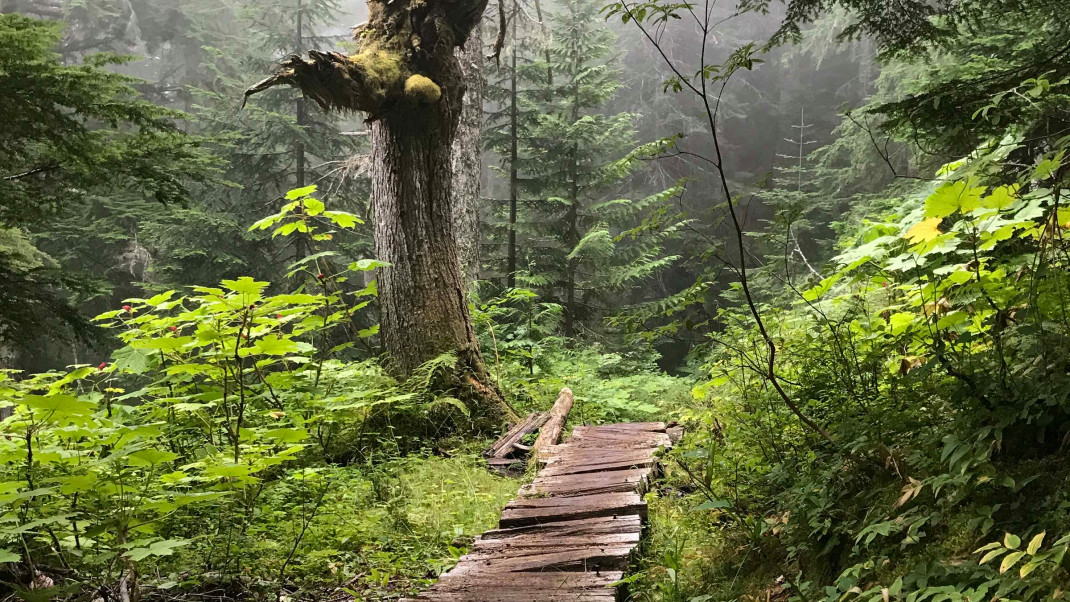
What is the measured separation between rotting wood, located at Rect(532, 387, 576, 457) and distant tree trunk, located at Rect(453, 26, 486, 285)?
4.13 metres

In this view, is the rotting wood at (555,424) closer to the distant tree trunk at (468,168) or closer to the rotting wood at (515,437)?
the rotting wood at (515,437)

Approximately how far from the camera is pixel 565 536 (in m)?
3.25

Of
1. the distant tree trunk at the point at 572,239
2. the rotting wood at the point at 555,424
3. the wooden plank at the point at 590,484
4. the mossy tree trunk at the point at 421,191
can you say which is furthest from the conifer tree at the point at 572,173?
the wooden plank at the point at 590,484

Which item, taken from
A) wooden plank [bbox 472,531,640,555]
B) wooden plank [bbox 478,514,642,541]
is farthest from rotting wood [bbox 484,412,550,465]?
wooden plank [bbox 472,531,640,555]

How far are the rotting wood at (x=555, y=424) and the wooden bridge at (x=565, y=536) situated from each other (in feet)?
1.36

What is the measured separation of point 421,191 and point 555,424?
9.08ft

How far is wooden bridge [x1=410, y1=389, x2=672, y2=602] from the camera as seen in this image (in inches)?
106

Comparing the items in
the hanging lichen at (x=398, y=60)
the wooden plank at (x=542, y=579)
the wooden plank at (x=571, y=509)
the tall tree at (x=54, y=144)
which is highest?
the hanging lichen at (x=398, y=60)

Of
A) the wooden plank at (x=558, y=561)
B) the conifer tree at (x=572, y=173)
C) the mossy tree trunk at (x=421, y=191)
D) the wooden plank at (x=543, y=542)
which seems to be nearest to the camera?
the wooden plank at (x=558, y=561)

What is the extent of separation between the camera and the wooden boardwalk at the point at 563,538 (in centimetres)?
270

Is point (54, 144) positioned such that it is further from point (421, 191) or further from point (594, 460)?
point (594, 460)

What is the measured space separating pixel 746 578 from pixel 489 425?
3703 mm

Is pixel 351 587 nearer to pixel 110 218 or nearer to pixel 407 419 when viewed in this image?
pixel 407 419

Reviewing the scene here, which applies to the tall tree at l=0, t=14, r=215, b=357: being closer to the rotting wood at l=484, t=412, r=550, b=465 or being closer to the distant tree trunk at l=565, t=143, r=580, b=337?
the rotting wood at l=484, t=412, r=550, b=465
